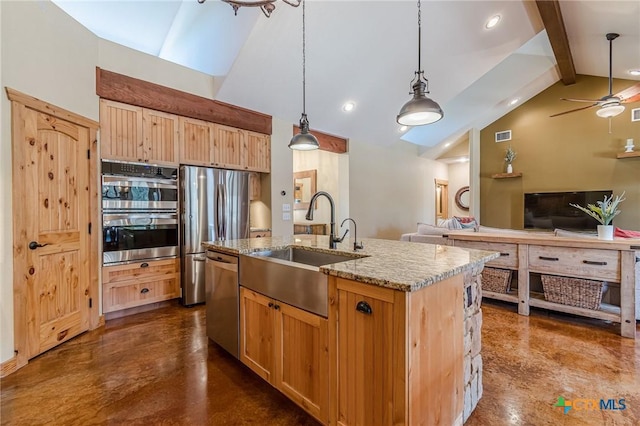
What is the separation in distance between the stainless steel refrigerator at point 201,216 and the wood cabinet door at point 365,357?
2772 mm

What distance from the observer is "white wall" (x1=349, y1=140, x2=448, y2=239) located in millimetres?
6215

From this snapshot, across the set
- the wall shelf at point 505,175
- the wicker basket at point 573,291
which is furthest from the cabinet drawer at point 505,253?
the wall shelf at point 505,175

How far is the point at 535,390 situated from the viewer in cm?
196

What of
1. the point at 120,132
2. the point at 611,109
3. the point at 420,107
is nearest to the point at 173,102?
the point at 120,132

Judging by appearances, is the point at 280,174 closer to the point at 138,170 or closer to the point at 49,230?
the point at 138,170

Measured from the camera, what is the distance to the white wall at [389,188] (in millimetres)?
6215

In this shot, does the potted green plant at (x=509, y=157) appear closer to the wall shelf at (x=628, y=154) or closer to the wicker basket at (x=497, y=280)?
the wall shelf at (x=628, y=154)

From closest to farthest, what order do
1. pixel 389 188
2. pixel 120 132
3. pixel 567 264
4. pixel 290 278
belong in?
pixel 290 278 → pixel 567 264 → pixel 120 132 → pixel 389 188

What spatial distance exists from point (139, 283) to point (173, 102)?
218 cm

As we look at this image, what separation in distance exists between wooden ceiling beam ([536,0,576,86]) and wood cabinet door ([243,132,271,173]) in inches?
157

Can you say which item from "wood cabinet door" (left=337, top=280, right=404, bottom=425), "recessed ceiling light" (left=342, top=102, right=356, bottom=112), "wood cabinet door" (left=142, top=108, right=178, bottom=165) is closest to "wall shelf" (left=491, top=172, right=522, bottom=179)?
"recessed ceiling light" (left=342, top=102, right=356, bottom=112)

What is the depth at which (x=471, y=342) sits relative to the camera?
1.76 meters

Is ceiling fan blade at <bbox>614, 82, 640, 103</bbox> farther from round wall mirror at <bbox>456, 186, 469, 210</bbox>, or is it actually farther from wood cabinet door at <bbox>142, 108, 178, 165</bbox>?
wood cabinet door at <bbox>142, 108, 178, 165</bbox>

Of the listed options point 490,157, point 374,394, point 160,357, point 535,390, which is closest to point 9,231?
point 160,357
